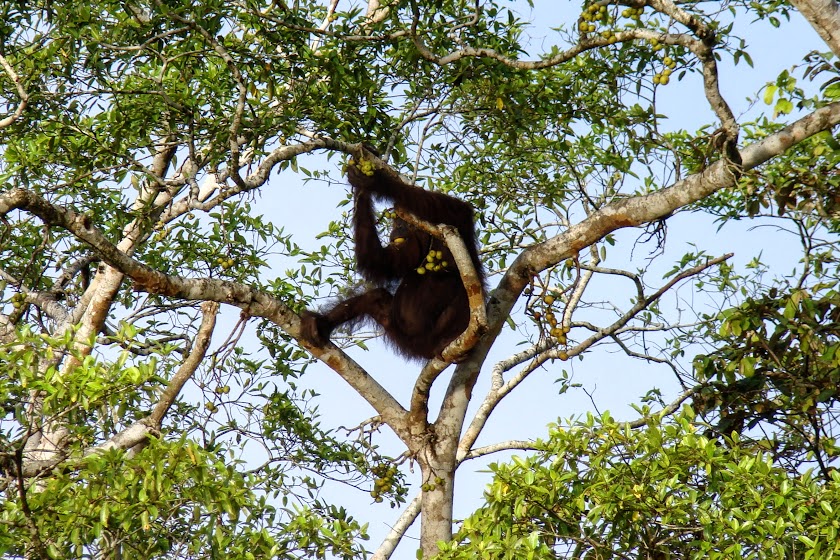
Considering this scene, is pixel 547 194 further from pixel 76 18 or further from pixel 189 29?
pixel 76 18

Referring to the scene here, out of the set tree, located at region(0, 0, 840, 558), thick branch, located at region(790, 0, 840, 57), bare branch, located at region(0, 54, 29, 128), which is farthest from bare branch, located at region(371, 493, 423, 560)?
thick branch, located at region(790, 0, 840, 57)

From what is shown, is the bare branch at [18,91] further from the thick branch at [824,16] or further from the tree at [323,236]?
the thick branch at [824,16]

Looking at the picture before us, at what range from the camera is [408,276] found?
245 inches

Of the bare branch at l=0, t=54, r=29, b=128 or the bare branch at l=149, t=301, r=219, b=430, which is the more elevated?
the bare branch at l=0, t=54, r=29, b=128

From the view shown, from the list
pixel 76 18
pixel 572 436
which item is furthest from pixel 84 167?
Answer: pixel 572 436

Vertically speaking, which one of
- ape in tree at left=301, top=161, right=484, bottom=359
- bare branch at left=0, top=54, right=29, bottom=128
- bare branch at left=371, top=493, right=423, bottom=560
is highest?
bare branch at left=0, top=54, right=29, bottom=128

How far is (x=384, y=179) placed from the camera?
5.41m

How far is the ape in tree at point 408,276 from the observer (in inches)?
218

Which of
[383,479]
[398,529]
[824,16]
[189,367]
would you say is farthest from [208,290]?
[398,529]

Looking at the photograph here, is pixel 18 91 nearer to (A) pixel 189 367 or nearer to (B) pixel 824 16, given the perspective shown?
(A) pixel 189 367

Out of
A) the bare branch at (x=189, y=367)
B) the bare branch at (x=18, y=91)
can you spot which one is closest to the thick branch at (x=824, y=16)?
the bare branch at (x=189, y=367)

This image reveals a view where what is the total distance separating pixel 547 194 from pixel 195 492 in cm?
356

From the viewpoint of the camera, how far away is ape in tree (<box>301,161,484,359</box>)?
5.55 metres

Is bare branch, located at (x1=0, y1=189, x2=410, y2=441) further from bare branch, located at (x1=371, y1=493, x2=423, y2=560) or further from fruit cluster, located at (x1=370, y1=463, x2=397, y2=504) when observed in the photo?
bare branch, located at (x1=371, y1=493, x2=423, y2=560)
